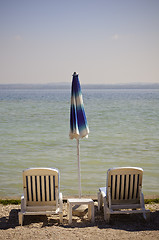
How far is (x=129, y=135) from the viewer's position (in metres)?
15.1

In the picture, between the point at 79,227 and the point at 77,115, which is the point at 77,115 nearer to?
the point at 77,115

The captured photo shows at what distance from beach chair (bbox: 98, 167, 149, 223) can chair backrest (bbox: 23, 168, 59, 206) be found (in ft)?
2.54

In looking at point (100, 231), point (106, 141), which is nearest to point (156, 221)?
point (100, 231)

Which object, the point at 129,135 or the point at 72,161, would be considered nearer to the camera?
the point at 72,161

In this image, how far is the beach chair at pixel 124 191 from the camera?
4.95 meters

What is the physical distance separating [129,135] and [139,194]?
1011 centimetres

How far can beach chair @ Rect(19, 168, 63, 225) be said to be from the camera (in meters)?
4.89

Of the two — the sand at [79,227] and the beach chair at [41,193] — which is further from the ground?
the beach chair at [41,193]

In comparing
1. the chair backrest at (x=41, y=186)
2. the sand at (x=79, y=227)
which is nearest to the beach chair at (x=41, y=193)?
the chair backrest at (x=41, y=186)

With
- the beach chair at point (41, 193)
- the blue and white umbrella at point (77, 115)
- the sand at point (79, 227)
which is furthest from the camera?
the blue and white umbrella at point (77, 115)

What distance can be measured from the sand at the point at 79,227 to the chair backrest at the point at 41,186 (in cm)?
34

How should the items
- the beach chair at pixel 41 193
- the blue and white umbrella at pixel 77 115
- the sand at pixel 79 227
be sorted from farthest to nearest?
1. the blue and white umbrella at pixel 77 115
2. the beach chair at pixel 41 193
3. the sand at pixel 79 227

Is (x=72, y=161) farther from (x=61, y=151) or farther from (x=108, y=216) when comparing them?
(x=108, y=216)

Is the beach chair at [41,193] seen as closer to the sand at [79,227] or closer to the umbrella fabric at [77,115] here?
the sand at [79,227]
